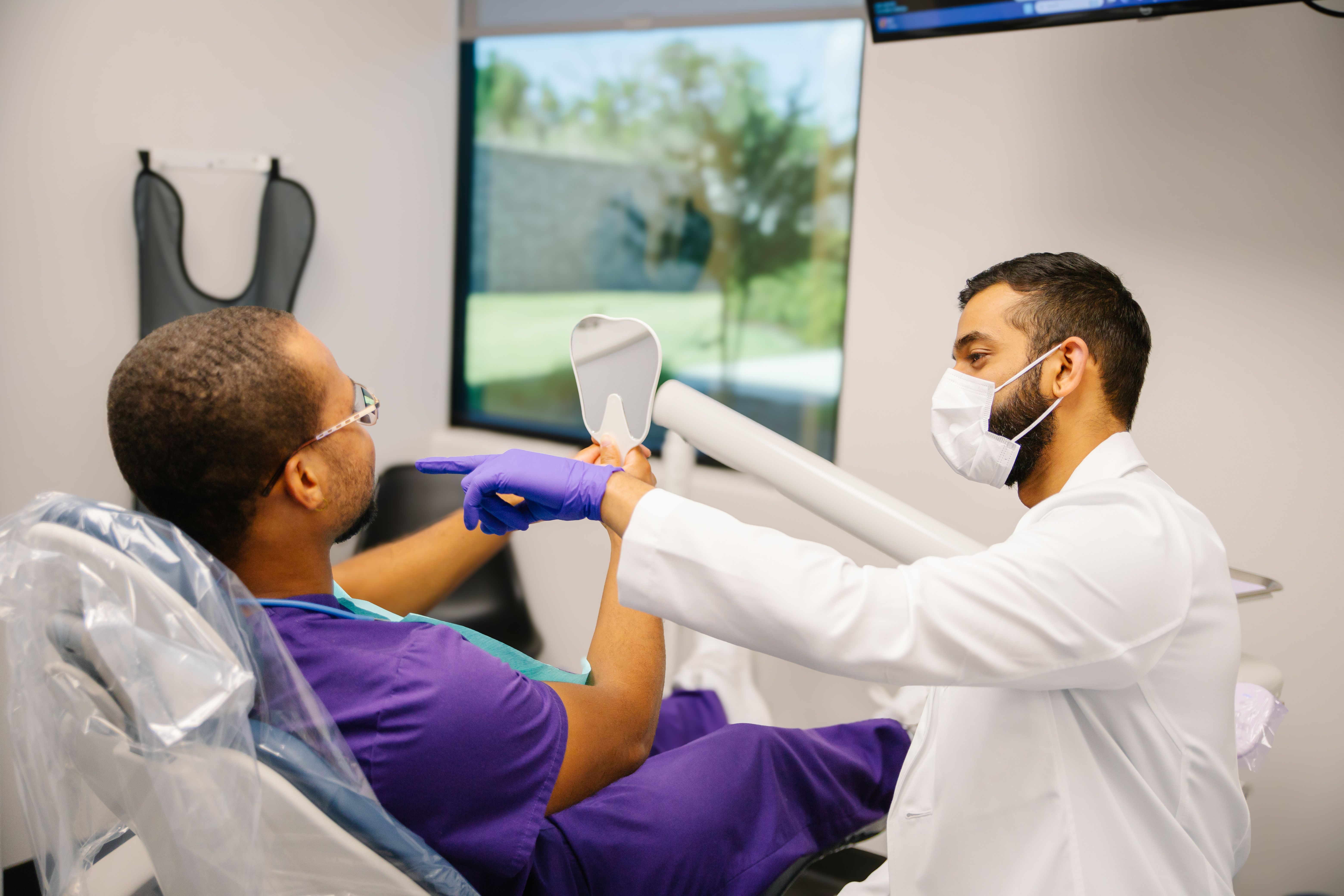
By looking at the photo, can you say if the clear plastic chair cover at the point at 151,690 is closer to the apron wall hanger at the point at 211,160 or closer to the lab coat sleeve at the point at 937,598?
the lab coat sleeve at the point at 937,598

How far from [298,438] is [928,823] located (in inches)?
35.2

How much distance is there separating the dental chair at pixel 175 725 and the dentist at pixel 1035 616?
32cm

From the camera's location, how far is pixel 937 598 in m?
0.91

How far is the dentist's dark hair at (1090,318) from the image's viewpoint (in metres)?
1.20

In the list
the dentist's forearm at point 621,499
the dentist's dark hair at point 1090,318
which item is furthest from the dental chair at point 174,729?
the dentist's dark hair at point 1090,318

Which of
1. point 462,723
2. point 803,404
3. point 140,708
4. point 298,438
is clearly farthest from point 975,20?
point 140,708

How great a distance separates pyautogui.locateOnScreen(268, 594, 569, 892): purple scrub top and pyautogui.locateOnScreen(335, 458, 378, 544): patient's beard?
0.47 ft

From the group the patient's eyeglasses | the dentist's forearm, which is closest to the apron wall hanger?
the patient's eyeglasses

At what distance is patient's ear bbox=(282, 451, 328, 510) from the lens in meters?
1.07

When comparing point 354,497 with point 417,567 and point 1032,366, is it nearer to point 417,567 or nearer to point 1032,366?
point 417,567

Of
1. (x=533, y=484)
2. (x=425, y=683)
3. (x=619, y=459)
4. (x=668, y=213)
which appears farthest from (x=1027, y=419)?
(x=668, y=213)

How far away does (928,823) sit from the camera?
1.17 m

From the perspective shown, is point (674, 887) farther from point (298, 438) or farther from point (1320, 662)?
point (1320, 662)

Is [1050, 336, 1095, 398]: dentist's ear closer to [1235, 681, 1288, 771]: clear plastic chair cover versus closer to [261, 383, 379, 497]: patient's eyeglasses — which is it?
[1235, 681, 1288, 771]: clear plastic chair cover
